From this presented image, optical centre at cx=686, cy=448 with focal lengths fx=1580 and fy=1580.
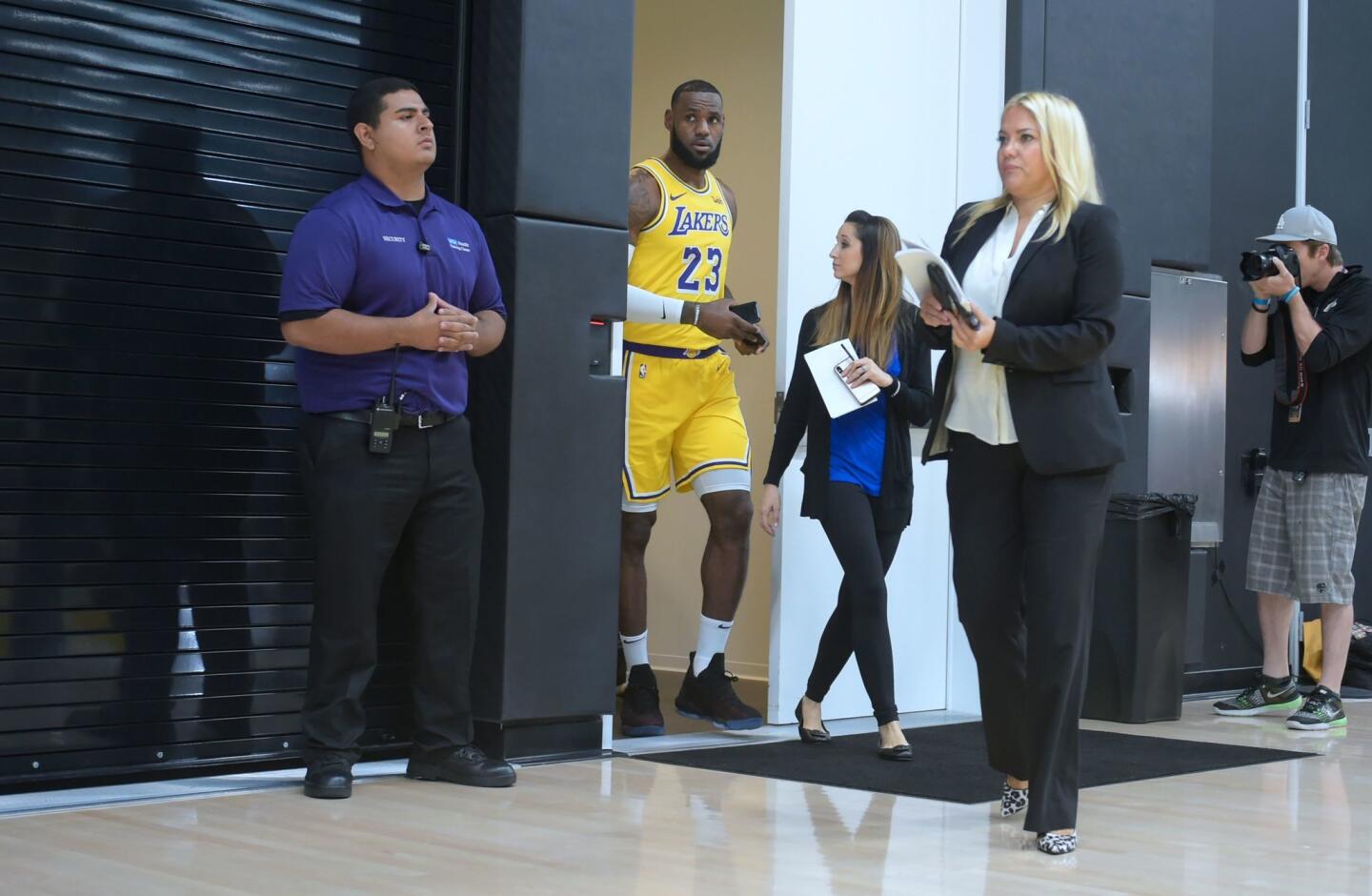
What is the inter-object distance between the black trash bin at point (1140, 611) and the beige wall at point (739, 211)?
4.80 feet

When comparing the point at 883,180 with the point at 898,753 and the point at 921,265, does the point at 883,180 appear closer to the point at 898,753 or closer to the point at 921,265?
the point at 898,753

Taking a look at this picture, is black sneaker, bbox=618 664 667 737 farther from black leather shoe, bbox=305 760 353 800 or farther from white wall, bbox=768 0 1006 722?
black leather shoe, bbox=305 760 353 800

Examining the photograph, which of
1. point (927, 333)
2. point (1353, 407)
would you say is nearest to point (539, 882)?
point (927, 333)

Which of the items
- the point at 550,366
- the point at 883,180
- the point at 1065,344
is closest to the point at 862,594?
the point at 550,366

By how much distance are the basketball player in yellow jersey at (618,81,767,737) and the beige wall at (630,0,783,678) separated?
4.71 feet

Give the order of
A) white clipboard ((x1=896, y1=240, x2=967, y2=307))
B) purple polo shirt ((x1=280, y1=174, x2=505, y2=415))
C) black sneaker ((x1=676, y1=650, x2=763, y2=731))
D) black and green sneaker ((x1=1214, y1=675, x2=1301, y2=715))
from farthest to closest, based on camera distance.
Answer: black and green sneaker ((x1=1214, y1=675, x2=1301, y2=715)), black sneaker ((x1=676, y1=650, x2=763, y2=731)), purple polo shirt ((x1=280, y1=174, x2=505, y2=415)), white clipboard ((x1=896, y1=240, x2=967, y2=307))

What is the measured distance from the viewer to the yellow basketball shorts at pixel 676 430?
5.23 m

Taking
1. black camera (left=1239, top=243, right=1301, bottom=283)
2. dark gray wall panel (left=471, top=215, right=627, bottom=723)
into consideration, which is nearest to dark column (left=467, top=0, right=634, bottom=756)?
dark gray wall panel (left=471, top=215, right=627, bottom=723)

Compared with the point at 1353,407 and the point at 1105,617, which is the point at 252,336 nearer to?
the point at 1105,617

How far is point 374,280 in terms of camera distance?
383 cm

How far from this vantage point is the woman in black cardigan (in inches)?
181

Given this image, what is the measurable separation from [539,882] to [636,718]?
2209 mm

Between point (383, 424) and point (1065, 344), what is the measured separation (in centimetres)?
161

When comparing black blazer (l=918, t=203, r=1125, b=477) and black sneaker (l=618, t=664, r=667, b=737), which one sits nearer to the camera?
black blazer (l=918, t=203, r=1125, b=477)
